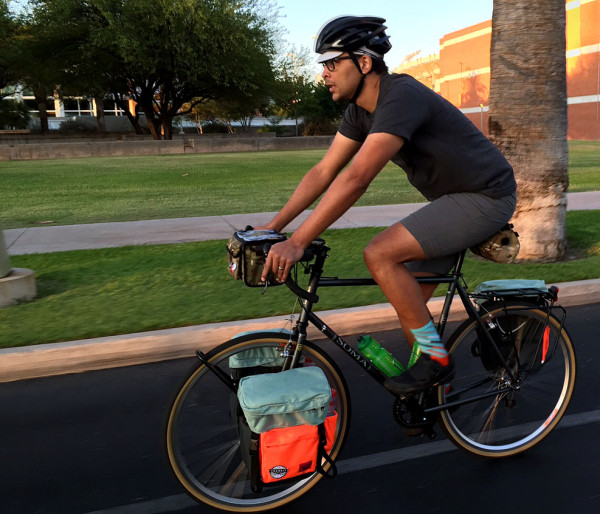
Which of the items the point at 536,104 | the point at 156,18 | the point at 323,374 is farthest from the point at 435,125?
the point at 156,18

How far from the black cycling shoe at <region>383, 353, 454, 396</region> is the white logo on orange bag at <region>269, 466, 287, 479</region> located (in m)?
0.63

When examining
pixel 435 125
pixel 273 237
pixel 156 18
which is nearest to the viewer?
pixel 273 237

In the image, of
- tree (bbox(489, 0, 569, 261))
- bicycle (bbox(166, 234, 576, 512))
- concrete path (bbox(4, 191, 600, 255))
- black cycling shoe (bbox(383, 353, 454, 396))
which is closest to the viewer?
bicycle (bbox(166, 234, 576, 512))

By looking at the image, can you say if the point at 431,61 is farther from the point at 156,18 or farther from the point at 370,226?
the point at 370,226

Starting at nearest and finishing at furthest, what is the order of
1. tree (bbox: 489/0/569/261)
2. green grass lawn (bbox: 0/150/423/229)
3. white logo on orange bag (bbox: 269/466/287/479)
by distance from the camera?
white logo on orange bag (bbox: 269/466/287/479)
tree (bbox: 489/0/569/261)
green grass lawn (bbox: 0/150/423/229)

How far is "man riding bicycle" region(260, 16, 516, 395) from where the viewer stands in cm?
259

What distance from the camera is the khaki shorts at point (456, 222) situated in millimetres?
2850

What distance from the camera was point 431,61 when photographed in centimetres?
9600

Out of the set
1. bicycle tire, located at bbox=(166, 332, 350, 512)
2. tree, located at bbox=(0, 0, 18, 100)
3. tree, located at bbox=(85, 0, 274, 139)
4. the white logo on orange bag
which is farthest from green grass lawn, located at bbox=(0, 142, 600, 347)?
tree, located at bbox=(0, 0, 18, 100)

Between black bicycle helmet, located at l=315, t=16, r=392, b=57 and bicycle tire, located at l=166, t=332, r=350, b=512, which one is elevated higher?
black bicycle helmet, located at l=315, t=16, r=392, b=57

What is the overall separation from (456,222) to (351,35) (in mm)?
946

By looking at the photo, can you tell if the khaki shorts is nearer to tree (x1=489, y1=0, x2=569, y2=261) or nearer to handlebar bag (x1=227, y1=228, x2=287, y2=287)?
handlebar bag (x1=227, y1=228, x2=287, y2=287)

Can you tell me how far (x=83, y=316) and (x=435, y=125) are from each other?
383 centimetres

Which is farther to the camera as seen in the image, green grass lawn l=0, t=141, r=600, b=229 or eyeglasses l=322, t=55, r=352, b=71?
green grass lawn l=0, t=141, r=600, b=229
